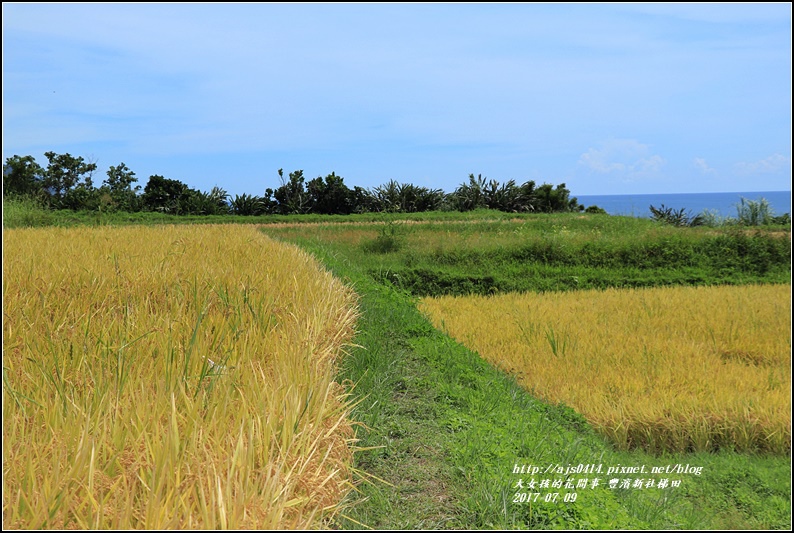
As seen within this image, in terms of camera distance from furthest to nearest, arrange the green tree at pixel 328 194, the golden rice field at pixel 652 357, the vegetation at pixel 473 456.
→ the green tree at pixel 328 194 → the golden rice field at pixel 652 357 → the vegetation at pixel 473 456

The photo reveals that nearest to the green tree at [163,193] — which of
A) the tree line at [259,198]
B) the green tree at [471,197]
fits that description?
Answer: the tree line at [259,198]

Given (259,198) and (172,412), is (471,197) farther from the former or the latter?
(172,412)

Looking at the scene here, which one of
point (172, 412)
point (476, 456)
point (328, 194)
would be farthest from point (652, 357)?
point (328, 194)

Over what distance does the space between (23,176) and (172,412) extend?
20609 mm

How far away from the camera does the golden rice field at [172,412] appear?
143cm

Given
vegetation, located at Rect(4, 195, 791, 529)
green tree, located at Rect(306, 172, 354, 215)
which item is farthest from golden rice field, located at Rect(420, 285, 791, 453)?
green tree, located at Rect(306, 172, 354, 215)

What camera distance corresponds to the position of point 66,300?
3477 mm

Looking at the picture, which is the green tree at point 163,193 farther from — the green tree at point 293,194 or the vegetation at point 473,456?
the vegetation at point 473,456

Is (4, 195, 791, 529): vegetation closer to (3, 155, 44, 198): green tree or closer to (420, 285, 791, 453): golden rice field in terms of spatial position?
(420, 285, 791, 453): golden rice field

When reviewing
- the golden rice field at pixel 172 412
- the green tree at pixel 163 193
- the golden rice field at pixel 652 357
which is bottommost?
the golden rice field at pixel 652 357

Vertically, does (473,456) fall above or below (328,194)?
below

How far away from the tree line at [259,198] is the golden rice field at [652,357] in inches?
537

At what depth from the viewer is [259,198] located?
20.9m

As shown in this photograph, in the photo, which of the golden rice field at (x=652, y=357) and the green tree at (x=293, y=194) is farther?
the green tree at (x=293, y=194)
